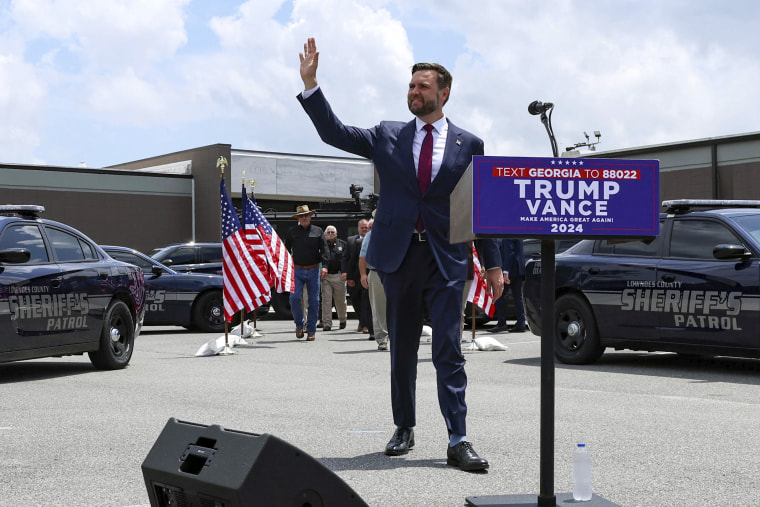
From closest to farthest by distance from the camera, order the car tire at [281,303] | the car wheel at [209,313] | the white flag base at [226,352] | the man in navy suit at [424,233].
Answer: the man in navy suit at [424,233], the white flag base at [226,352], the car wheel at [209,313], the car tire at [281,303]

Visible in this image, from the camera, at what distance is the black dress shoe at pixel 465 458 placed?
531 cm

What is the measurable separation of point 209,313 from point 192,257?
233 cm

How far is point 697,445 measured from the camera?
244 inches

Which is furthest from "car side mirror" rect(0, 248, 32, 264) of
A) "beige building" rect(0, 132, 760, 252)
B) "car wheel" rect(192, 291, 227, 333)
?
"beige building" rect(0, 132, 760, 252)

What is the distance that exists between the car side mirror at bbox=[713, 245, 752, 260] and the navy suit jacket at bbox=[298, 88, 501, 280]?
15.7ft

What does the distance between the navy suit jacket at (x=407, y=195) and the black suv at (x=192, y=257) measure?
14.7 meters

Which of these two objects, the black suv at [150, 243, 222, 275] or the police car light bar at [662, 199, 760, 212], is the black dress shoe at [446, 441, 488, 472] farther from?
the black suv at [150, 243, 222, 275]

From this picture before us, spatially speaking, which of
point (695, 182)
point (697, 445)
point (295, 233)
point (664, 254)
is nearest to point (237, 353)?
point (295, 233)

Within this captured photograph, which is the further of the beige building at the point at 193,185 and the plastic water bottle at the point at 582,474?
the beige building at the point at 193,185

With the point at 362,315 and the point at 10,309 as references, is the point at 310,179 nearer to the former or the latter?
the point at 362,315

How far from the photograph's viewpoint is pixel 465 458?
536 centimetres

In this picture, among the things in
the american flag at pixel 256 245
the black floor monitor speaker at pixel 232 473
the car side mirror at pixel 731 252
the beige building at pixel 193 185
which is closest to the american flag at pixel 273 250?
the american flag at pixel 256 245

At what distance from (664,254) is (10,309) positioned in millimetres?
6369

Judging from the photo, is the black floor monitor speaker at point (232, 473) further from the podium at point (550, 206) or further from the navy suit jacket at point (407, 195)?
the navy suit jacket at point (407, 195)
